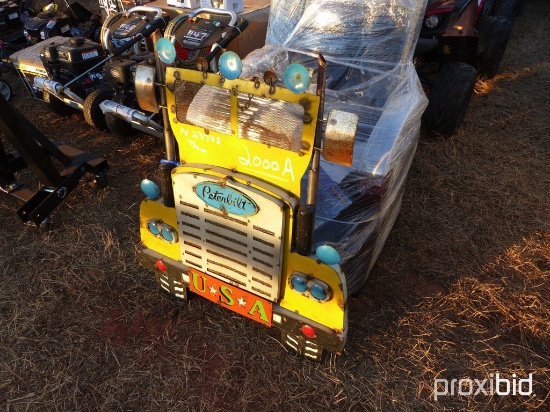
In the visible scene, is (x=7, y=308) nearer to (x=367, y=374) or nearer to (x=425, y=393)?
(x=367, y=374)

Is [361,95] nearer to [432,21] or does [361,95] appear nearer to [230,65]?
[230,65]

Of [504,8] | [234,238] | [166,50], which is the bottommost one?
[504,8]

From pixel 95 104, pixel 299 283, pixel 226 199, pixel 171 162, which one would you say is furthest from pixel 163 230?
pixel 95 104

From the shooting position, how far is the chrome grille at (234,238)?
1998mm

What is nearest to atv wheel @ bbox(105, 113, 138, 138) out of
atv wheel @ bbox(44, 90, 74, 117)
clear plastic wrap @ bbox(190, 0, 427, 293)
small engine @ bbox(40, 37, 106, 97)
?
small engine @ bbox(40, 37, 106, 97)

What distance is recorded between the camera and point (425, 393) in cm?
236

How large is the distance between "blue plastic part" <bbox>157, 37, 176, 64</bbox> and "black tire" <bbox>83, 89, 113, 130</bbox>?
316 centimetres

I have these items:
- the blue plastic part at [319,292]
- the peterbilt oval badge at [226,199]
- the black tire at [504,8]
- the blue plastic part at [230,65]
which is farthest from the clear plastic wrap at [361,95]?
the black tire at [504,8]

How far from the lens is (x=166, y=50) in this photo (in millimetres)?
1888

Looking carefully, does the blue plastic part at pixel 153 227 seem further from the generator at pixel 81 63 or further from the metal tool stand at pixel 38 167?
the generator at pixel 81 63

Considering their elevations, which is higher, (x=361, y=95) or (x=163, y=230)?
(x=361, y=95)

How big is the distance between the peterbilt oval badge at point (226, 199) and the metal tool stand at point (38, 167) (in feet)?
6.30

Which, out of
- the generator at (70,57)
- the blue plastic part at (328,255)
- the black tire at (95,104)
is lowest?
the black tire at (95,104)

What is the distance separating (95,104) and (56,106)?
1.03 metres
